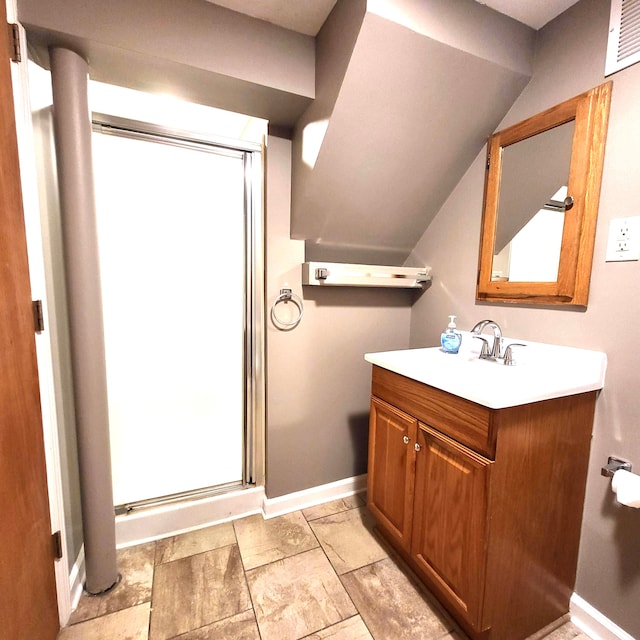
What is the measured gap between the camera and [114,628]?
1.14 meters

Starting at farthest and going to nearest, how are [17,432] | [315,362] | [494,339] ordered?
1. [315,362]
2. [494,339]
3. [17,432]

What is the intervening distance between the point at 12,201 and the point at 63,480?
1.00 metres

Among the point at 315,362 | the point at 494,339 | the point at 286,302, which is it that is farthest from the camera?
the point at 315,362

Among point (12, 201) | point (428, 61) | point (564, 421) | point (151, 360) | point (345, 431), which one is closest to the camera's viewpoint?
point (12, 201)

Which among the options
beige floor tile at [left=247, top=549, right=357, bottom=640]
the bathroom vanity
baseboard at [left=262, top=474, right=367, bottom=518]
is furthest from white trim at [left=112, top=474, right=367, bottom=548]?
the bathroom vanity

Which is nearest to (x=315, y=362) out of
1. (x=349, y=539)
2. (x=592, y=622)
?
(x=349, y=539)

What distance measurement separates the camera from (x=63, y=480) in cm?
120

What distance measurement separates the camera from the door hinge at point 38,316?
101 centimetres

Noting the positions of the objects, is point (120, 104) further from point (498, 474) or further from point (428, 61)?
point (498, 474)

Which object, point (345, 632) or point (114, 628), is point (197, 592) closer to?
point (114, 628)

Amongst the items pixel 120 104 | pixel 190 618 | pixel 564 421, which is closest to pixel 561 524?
pixel 564 421

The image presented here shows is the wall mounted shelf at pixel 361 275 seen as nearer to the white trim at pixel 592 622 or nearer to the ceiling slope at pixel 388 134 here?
the ceiling slope at pixel 388 134

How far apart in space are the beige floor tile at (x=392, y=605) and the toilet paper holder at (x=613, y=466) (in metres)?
0.80

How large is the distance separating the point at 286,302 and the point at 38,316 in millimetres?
971
